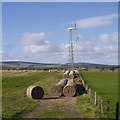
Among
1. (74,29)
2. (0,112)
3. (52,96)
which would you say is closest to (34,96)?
(52,96)

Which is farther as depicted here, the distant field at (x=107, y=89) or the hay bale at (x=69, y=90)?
the hay bale at (x=69, y=90)

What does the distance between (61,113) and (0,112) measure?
374 centimetres

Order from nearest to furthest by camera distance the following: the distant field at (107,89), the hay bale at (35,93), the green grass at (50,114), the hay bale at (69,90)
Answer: the green grass at (50,114) → the distant field at (107,89) → the hay bale at (35,93) → the hay bale at (69,90)

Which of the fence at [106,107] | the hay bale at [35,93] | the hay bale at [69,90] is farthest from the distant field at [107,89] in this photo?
the hay bale at [35,93]

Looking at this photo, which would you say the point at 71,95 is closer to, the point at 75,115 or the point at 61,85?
the point at 61,85

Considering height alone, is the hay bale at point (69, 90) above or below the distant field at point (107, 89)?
above

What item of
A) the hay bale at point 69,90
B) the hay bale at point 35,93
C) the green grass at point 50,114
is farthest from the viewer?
the hay bale at point 69,90

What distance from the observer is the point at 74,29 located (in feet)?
186

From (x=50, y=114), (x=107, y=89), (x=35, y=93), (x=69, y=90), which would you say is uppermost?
(x=69, y=90)

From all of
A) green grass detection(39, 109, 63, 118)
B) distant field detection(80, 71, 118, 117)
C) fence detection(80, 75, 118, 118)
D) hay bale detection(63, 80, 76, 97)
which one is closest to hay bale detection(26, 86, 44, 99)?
hay bale detection(63, 80, 76, 97)

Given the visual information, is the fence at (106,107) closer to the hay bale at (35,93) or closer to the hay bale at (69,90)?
the hay bale at (35,93)

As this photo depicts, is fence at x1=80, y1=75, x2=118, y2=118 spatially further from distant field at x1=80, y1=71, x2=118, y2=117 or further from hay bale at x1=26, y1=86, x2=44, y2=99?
hay bale at x1=26, y1=86, x2=44, y2=99

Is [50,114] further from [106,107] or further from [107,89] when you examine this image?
[107,89]

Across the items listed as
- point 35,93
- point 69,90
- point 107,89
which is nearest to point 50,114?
point 35,93
